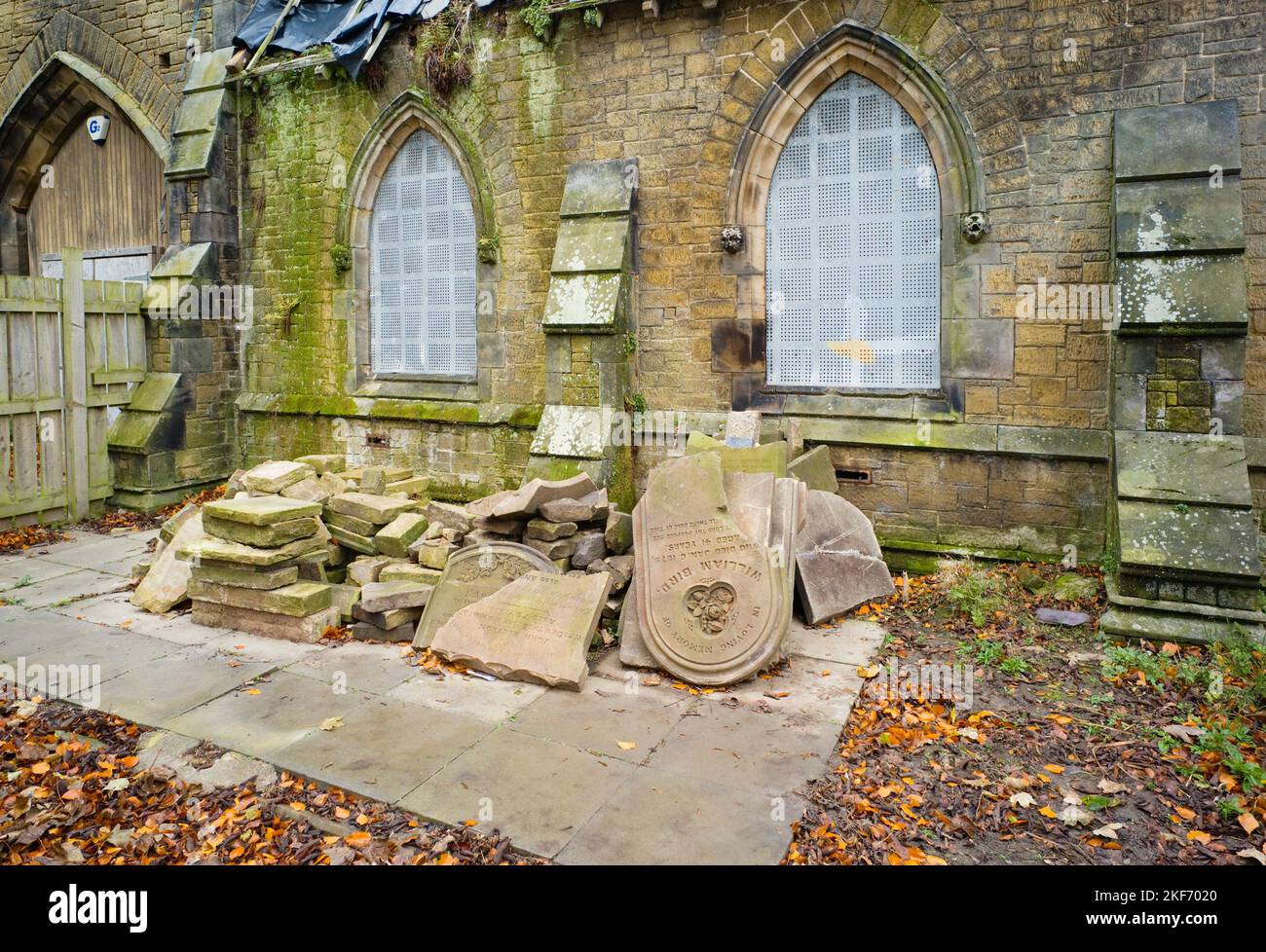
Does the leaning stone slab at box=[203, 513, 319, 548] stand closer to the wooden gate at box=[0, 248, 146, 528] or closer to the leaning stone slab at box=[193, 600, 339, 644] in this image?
the leaning stone slab at box=[193, 600, 339, 644]

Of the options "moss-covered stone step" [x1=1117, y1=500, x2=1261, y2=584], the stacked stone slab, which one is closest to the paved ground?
"moss-covered stone step" [x1=1117, y1=500, x2=1261, y2=584]

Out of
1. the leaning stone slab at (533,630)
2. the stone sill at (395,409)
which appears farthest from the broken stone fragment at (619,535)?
the stone sill at (395,409)

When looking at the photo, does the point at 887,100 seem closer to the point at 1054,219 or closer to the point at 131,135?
the point at 1054,219

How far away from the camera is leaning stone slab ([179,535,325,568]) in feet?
20.0

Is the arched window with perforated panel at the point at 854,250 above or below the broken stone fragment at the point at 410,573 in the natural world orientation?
above

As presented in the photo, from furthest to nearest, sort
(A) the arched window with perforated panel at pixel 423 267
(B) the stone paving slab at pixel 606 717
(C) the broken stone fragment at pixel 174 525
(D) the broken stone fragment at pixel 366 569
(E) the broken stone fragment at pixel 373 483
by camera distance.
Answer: (A) the arched window with perforated panel at pixel 423 267
(E) the broken stone fragment at pixel 373 483
(C) the broken stone fragment at pixel 174 525
(D) the broken stone fragment at pixel 366 569
(B) the stone paving slab at pixel 606 717

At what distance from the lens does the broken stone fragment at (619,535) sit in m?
6.49

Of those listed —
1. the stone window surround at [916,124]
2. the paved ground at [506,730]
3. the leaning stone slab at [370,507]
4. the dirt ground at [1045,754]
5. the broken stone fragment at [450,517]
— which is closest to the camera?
the dirt ground at [1045,754]

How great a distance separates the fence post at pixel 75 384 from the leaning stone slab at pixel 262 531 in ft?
15.4

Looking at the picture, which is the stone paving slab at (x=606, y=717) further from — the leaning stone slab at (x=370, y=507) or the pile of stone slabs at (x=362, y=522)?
the leaning stone slab at (x=370, y=507)

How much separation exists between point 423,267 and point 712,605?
21.1ft

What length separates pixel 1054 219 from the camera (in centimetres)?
698

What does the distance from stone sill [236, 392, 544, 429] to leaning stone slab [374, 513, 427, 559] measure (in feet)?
7.94

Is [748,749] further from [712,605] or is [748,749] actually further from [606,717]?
A: [712,605]
